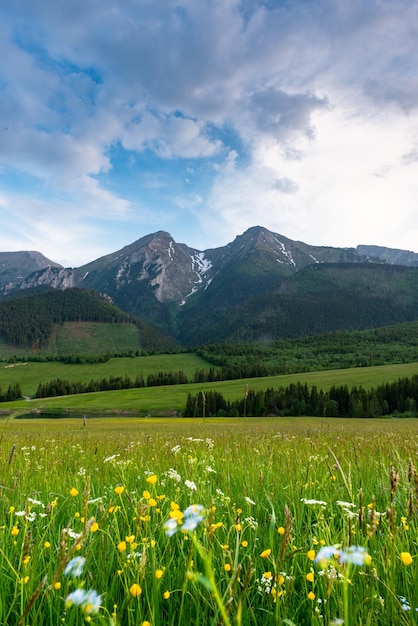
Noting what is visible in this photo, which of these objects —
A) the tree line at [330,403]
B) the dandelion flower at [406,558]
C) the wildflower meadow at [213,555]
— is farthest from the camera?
the tree line at [330,403]

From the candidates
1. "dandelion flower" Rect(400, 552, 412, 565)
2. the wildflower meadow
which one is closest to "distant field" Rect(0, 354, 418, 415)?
the wildflower meadow

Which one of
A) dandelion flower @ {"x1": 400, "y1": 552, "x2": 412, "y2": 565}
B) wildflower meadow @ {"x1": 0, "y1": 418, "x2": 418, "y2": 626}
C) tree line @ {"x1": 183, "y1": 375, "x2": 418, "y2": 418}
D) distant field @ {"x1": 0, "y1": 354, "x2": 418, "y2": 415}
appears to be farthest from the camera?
distant field @ {"x1": 0, "y1": 354, "x2": 418, "y2": 415}

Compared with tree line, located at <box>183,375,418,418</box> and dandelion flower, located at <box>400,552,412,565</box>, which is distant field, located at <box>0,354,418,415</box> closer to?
tree line, located at <box>183,375,418,418</box>

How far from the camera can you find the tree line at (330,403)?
91688 millimetres

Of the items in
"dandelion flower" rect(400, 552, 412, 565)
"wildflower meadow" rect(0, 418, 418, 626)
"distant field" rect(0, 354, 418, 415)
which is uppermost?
"dandelion flower" rect(400, 552, 412, 565)

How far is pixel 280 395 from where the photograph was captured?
355ft

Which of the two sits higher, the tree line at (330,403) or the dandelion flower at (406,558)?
Result: the dandelion flower at (406,558)

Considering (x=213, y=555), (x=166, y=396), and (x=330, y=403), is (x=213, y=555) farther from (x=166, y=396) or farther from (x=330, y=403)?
(x=166, y=396)

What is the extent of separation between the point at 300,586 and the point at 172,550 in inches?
41.7

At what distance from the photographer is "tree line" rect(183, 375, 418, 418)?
91.7m

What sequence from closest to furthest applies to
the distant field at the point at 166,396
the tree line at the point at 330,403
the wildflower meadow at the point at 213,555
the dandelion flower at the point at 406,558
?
the dandelion flower at the point at 406,558
the wildflower meadow at the point at 213,555
the tree line at the point at 330,403
the distant field at the point at 166,396

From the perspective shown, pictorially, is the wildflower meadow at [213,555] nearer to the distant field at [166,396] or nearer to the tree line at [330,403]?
the tree line at [330,403]

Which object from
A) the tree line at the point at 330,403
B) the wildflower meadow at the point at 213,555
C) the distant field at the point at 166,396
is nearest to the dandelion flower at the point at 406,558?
the wildflower meadow at the point at 213,555

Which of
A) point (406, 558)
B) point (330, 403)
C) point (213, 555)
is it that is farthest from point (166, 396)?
point (406, 558)
